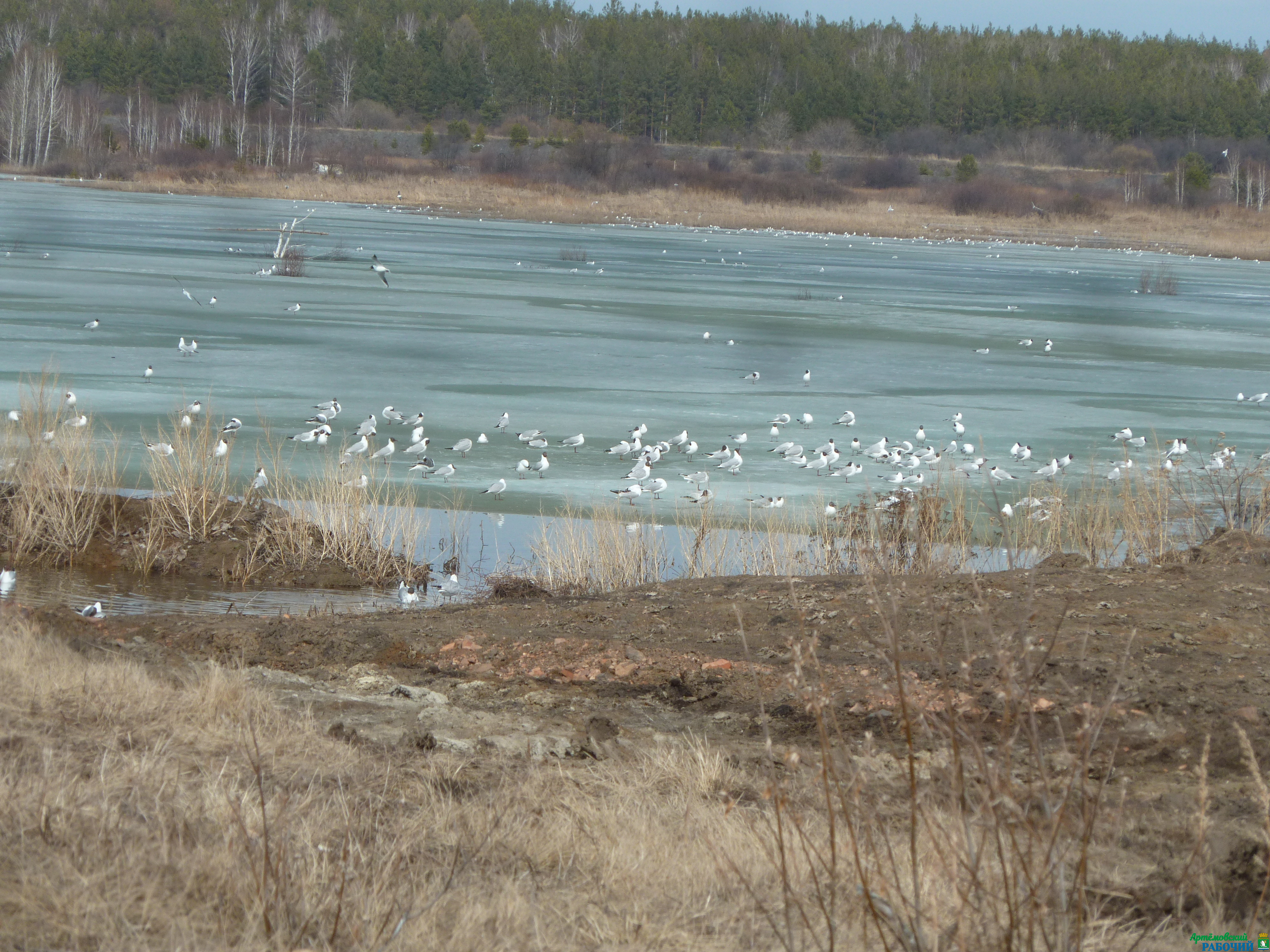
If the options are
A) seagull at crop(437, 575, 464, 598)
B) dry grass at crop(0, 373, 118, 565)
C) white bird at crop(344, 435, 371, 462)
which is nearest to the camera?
seagull at crop(437, 575, 464, 598)

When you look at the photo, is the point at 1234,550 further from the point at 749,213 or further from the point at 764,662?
the point at 749,213

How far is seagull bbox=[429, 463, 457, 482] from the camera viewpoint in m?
11.5

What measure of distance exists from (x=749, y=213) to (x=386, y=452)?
153ft

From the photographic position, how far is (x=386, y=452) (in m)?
11.8

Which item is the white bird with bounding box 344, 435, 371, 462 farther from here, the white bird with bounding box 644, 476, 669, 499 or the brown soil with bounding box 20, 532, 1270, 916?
the brown soil with bounding box 20, 532, 1270, 916

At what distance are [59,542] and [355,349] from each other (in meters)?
9.28

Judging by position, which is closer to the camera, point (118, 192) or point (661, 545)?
point (661, 545)

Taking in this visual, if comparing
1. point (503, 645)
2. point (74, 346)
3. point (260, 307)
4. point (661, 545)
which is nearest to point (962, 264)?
point (260, 307)

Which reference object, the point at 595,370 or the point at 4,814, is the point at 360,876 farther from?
the point at 595,370

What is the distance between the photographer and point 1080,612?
706 centimetres

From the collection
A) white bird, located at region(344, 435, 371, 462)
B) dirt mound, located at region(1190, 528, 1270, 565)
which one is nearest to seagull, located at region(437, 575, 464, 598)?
white bird, located at region(344, 435, 371, 462)

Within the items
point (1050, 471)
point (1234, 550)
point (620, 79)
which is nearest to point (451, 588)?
point (1234, 550)

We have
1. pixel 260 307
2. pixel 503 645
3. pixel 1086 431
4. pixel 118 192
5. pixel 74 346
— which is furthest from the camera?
pixel 118 192

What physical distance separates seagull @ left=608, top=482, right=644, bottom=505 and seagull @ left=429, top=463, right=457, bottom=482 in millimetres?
1478
